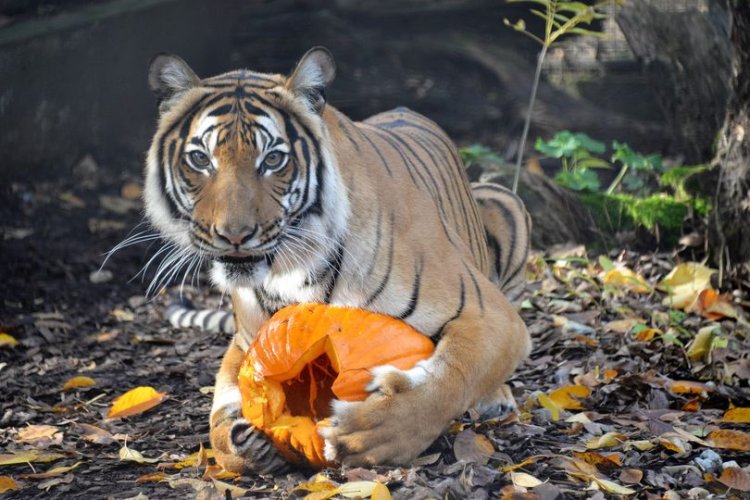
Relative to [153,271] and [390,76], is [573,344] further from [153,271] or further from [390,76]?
[390,76]

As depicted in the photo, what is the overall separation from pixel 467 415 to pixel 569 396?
1.47ft

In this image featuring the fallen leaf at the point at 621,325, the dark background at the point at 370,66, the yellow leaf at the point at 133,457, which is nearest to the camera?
the yellow leaf at the point at 133,457

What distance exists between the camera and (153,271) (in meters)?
6.18

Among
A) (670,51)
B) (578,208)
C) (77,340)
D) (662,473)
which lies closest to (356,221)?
(662,473)

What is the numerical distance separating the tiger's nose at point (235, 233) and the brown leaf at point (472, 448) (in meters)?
0.88

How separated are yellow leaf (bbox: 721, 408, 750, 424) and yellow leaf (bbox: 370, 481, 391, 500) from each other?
1416 millimetres

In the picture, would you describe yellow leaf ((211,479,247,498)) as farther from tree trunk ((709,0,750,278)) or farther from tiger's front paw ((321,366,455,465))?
tree trunk ((709,0,750,278))

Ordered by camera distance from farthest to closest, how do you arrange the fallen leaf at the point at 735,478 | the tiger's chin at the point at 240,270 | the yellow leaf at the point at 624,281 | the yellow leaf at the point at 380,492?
the yellow leaf at the point at 624,281
the tiger's chin at the point at 240,270
the fallen leaf at the point at 735,478
the yellow leaf at the point at 380,492

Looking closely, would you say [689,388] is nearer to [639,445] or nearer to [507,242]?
[639,445]

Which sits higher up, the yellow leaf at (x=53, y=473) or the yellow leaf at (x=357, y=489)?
the yellow leaf at (x=357, y=489)

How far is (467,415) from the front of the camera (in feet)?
11.7

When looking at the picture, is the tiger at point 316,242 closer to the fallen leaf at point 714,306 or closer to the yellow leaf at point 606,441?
the yellow leaf at point 606,441

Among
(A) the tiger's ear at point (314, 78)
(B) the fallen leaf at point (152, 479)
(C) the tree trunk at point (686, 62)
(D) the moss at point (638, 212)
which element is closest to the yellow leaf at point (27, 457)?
(B) the fallen leaf at point (152, 479)

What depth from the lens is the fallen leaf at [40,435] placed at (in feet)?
11.5
